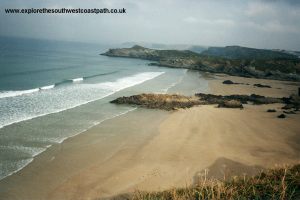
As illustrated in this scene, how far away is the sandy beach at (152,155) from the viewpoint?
42.2 ft

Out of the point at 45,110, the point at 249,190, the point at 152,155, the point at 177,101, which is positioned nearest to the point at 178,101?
the point at 177,101

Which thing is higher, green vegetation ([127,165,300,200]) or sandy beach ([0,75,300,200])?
green vegetation ([127,165,300,200])

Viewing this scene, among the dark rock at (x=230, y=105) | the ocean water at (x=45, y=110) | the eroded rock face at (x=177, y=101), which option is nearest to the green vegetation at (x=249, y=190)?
the ocean water at (x=45, y=110)

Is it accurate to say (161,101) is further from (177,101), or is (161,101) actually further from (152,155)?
(152,155)

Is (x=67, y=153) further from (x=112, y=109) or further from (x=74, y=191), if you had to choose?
(x=112, y=109)

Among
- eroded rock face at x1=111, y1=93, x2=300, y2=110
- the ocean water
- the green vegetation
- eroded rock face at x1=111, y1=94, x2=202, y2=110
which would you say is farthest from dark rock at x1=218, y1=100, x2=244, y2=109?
the green vegetation

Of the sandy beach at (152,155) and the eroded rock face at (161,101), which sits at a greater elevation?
the eroded rock face at (161,101)

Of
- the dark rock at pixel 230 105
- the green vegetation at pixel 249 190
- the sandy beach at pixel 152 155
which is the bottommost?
the sandy beach at pixel 152 155

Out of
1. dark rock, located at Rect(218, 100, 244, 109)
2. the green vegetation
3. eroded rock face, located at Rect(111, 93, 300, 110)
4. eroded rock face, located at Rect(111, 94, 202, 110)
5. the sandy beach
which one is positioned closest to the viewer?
the green vegetation

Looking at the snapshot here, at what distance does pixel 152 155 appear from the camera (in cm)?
1655

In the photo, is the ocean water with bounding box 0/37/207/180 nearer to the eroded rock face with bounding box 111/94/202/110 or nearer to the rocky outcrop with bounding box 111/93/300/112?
the eroded rock face with bounding box 111/94/202/110

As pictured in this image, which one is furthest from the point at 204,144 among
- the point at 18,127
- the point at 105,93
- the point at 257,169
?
Result: the point at 105,93

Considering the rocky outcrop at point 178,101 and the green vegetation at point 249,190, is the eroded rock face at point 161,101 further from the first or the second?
the green vegetation at point 249,190

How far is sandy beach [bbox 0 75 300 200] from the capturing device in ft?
42.2
